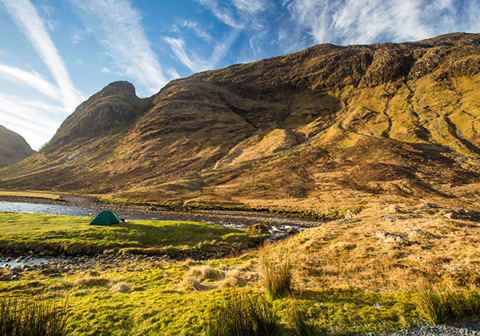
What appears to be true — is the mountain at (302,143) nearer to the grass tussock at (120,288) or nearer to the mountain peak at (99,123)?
the mountain peak at (99,123)

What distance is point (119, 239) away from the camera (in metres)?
20.6

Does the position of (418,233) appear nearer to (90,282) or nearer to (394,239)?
(394,239)

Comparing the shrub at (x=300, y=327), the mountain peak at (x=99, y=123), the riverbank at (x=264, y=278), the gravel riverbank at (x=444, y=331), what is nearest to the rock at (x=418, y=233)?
the riverbank at (x=264, y=278)

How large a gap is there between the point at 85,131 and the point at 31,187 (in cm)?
9659

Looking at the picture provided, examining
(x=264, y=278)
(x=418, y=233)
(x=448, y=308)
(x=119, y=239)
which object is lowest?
(x=119, y=239)

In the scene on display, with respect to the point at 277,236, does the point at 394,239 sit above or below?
above

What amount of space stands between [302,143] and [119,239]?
99.8 meters

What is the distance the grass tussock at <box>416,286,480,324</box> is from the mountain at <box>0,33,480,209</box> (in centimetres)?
4423

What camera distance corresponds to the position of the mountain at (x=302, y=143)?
6119 cm

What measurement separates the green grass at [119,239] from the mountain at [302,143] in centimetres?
2964

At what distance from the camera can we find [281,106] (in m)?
176

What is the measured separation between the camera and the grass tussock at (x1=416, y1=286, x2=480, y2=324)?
4.91 meters

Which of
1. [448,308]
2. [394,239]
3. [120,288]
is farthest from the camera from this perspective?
[394,239]

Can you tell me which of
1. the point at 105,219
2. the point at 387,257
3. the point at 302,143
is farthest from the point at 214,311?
the point at 302,143
